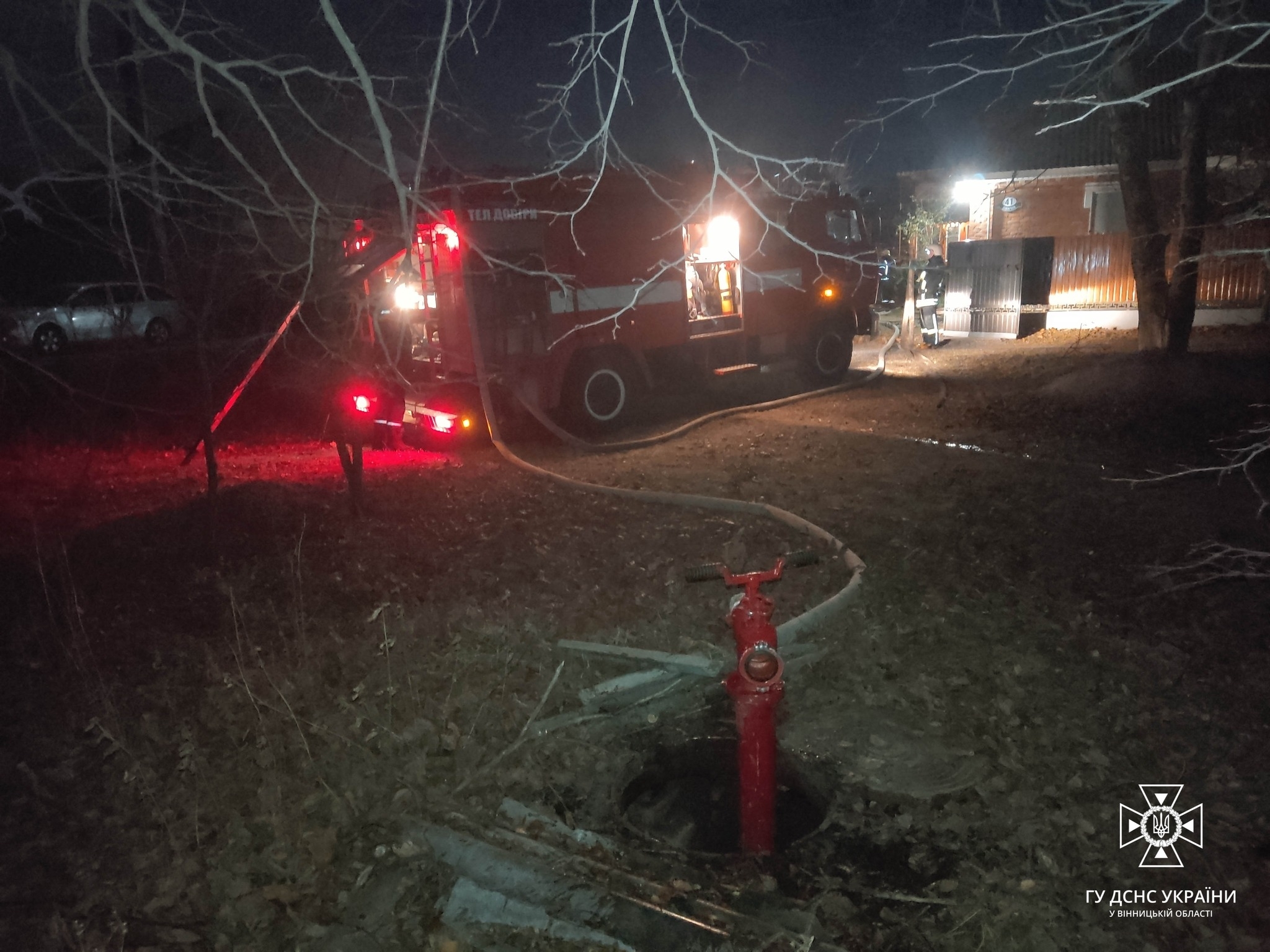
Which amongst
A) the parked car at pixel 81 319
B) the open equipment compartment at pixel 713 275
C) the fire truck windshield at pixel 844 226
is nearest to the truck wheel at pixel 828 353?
the fire truck windshield at pixel 844 226

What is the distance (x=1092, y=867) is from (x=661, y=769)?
182cm

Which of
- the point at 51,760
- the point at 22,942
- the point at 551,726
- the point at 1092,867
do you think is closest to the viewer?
the point at 22,942

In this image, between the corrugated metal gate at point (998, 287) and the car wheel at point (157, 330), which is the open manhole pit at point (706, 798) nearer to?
the corrugated metal gate at point (998, 287)

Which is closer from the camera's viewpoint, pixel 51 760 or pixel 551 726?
pixel 51 760

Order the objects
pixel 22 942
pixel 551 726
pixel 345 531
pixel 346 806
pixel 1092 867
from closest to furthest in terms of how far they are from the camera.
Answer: pixel 22 942 → pixel 1092 867 → pixel 346 806 → pixel 551 726 → pixel 345 531

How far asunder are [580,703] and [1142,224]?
12673 millimetres

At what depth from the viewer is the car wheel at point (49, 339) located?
60.1ft

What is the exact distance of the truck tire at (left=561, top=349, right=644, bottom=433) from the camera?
35.0ft

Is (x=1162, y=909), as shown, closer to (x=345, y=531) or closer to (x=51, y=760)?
(x=51, y=760)

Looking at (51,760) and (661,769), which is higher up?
(51,760)

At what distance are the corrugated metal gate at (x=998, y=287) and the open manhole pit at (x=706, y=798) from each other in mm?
16867

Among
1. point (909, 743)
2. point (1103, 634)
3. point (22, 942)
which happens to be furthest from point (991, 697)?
point (22, 942)

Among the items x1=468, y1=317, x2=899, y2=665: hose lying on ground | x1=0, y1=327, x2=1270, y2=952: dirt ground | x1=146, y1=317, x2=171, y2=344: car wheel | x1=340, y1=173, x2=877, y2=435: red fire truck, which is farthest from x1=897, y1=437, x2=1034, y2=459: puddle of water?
x1=146, y1=317, x2=171, y2=344: car wheel

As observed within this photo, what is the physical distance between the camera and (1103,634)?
488 centimetres
